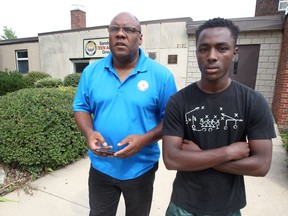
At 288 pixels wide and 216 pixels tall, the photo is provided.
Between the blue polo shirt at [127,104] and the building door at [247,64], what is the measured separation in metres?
6.85

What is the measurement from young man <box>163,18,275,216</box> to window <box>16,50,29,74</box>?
1541 cm

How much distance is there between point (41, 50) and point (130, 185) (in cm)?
1345

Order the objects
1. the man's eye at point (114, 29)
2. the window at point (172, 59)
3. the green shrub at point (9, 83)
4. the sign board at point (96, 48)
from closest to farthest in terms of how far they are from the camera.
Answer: the man's eye at point (114, 29), the window at point (172, 59), the green shrub at point (9, 83), the sign board at point (96, 48)

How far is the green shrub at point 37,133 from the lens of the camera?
11.2 ft

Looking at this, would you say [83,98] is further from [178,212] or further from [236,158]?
[236,158]

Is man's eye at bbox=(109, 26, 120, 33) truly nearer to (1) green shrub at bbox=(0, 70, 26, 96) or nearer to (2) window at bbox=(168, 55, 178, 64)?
(2) window at bbox=(168, 55, 178, 64)

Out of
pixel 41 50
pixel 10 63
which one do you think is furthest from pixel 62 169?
pixel 10 63

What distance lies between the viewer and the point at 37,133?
11.2 ft

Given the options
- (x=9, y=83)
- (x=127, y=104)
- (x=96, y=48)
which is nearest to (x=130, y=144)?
(x=127, y=104)

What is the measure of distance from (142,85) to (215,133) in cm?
62

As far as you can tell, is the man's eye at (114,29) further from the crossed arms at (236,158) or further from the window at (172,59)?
the window at (172,59)

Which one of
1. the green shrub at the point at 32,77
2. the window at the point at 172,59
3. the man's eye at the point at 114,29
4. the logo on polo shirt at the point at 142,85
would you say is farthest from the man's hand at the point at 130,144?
the green shrub at the point at 32,77

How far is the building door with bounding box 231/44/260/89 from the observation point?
786cm

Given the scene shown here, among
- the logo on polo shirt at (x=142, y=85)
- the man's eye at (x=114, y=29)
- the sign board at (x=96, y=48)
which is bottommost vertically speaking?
the logo on polo shirt at (x=142, y=85)
